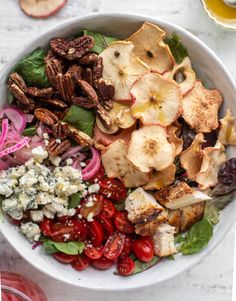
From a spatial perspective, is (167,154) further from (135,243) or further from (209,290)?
(209,290)

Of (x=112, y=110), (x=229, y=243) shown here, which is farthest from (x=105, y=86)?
(x=229, y=243)

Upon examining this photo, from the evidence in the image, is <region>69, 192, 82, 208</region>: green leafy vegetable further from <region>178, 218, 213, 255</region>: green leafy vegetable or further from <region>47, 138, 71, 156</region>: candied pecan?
<region>178, 218, 213, 255</region>: green leafy vegetable

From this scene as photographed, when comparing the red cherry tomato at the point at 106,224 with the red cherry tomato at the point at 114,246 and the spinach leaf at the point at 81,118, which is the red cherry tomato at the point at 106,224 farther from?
the spinach leaf at the point at 81,118

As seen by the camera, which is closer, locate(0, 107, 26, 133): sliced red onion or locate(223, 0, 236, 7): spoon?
locate(0, 107, 26, 133): sliced red onion

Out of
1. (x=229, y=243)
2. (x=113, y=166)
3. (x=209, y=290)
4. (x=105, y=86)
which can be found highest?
(x=105, y=86)

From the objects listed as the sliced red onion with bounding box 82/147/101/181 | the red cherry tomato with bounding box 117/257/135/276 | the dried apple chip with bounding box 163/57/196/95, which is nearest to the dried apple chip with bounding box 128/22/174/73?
the dried apple chip with bounding box 163/57/196/95

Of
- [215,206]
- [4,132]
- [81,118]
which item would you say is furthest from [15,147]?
[215,206]
